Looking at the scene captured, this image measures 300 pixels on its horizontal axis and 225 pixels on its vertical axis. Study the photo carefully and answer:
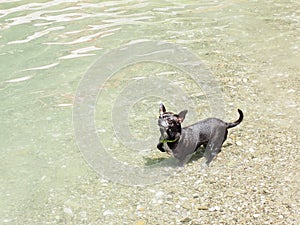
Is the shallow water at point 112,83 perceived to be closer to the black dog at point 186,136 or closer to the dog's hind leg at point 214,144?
the black dog at point 186,136

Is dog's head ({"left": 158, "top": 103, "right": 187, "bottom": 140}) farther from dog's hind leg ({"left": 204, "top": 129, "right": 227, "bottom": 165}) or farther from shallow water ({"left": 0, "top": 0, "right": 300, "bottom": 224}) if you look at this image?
shallow water ({"left": 0, "top": 0, "right": 300, "bottom": 224})

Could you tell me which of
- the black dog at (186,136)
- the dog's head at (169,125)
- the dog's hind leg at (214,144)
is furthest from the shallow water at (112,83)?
the dog's head at (169,125)

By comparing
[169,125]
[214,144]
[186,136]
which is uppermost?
[169,125]

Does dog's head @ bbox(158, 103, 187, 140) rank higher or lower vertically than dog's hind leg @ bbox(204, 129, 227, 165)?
higher

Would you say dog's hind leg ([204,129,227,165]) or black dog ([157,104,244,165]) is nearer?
black dog ([157,104,244,165])

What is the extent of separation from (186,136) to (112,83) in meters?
4.59

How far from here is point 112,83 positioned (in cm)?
1097

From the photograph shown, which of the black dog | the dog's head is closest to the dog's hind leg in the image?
the black dog

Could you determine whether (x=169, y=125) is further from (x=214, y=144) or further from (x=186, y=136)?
(x=214, y=144)

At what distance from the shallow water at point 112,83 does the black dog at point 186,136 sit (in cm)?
77

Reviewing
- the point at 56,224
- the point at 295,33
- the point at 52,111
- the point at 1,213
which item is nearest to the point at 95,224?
the point at 56,224

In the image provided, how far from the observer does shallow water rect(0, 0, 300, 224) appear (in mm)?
7051

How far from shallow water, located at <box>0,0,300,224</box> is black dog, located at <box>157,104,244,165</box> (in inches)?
30.5

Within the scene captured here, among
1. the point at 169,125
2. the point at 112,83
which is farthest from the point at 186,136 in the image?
the point at 112,83
